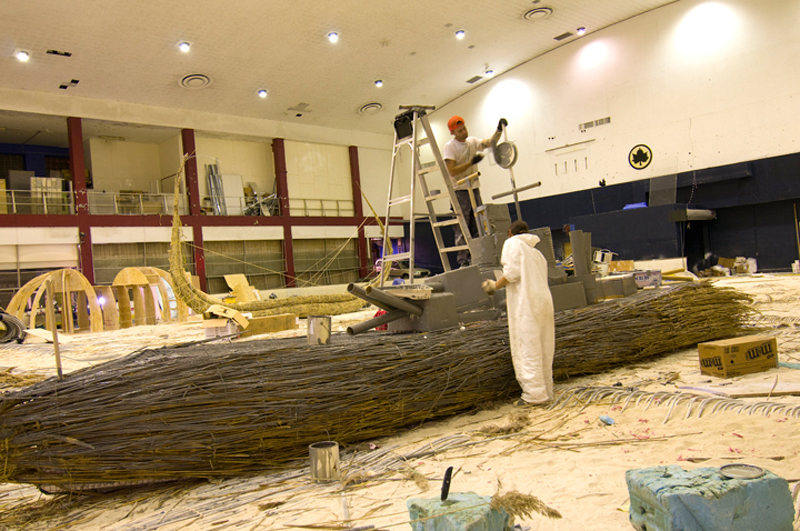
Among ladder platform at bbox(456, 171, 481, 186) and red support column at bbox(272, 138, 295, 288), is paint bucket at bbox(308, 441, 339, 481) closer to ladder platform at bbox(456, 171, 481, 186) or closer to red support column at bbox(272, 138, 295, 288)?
ladder platform at bbox(456, 171, 481, 186)

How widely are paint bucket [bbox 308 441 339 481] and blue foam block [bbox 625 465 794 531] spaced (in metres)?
1.48

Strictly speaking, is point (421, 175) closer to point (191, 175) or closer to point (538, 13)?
point (538, 13)

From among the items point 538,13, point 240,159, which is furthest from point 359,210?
point 538,13

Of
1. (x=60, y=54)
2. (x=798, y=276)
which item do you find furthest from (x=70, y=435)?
(x=60, y=54)

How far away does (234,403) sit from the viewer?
2744mm

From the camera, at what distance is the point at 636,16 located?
14297mm

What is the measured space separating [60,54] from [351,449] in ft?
47.4

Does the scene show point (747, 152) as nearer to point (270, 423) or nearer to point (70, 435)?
point (270, 423)

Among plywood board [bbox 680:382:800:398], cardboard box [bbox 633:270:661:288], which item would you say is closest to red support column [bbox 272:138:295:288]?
cardboard box [bbox 633:270:661:288]

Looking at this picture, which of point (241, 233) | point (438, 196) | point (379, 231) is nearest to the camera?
point (438, 196)

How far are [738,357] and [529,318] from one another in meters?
1.77

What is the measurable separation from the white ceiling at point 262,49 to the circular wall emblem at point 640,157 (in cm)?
377

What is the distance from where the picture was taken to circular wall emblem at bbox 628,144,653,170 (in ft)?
46.7

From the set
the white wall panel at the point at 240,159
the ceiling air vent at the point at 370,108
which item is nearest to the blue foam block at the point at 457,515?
the white wall panel at the point at 240,159
